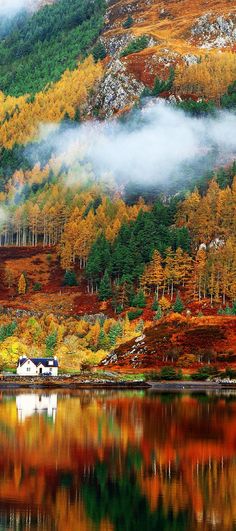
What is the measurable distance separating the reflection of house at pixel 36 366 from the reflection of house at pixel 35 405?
22.6 meters

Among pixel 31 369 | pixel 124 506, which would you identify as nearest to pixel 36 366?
pixel 31 369

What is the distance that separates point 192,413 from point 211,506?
32.8 meters

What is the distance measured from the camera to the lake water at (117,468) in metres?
32.9

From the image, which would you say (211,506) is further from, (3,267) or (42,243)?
(42,243)

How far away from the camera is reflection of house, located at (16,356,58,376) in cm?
11469

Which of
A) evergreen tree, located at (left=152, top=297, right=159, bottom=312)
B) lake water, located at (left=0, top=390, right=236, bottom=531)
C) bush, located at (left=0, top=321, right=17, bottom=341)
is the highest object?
lake water, located at (left=0, top=390, right=236, bottom=531)

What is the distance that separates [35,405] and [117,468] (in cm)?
3367

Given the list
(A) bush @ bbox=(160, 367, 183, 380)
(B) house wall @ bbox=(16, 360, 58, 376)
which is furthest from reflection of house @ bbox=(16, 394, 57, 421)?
(B) house wall @ bbox=(16, 360, 58, 376)

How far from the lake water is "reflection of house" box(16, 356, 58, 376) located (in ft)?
136

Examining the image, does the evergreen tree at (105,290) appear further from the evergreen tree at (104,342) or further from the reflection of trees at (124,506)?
the reflection of trees at (124,506)

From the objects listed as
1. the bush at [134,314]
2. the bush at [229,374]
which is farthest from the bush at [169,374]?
the bush at [134,314]

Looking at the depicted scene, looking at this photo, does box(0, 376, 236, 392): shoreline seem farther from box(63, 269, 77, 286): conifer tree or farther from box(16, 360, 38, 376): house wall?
box(63, 269, 77, 286): conifer tree

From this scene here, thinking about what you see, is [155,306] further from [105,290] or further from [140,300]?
[105,290]

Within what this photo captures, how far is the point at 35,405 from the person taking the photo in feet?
248
